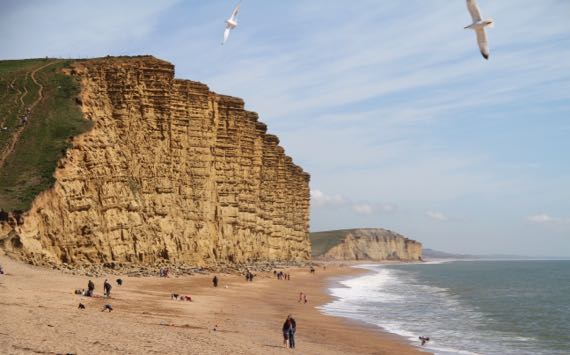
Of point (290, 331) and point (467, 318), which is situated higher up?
point (290, 331)

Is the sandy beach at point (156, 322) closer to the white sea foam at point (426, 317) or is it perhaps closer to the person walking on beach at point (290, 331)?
the person walking on beach at point (290, 331)

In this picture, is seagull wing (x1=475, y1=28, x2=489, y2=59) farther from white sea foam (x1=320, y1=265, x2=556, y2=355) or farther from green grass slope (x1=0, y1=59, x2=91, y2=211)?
green grass slope (x1=0, y1=59, x2=91, y2=211)

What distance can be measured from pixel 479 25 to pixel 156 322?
47.1ft

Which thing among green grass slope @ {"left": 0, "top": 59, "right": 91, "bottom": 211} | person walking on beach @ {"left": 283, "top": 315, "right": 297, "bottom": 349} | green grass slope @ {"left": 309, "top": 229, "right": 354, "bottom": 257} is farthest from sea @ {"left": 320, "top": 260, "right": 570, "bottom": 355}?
green grass slope @ {"left": 309, "top": 229, "right": 354, "bottom": 257}

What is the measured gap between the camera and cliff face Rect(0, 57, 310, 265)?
37781 mm

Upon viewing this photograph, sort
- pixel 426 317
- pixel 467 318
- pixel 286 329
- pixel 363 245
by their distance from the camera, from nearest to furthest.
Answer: pixel 286 329 < pixel 426 317 < pixel 467 318 < pixel 363 245

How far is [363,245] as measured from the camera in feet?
556

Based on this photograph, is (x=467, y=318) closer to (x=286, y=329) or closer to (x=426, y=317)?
(x=426, y=317)

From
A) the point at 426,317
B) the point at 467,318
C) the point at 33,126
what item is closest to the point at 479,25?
the point at 426,317

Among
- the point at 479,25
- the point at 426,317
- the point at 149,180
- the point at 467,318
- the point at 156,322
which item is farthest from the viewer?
the point at 149,180

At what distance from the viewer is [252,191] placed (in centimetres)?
6359

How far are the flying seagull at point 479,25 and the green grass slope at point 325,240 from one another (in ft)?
478

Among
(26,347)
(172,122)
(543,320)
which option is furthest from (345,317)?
(172,122)

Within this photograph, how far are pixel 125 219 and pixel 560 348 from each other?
2779 cm
